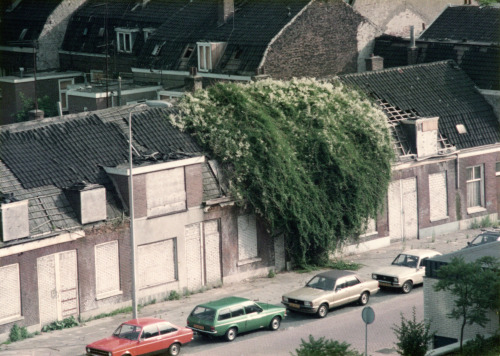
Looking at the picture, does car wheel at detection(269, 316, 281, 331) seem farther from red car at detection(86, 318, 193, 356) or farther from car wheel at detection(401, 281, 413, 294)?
car wheel at detection(401, 281, 413, 294)

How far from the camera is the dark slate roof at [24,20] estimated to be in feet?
221

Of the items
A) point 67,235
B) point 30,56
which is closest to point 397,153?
point 67,235

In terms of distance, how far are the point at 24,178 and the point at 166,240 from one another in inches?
225

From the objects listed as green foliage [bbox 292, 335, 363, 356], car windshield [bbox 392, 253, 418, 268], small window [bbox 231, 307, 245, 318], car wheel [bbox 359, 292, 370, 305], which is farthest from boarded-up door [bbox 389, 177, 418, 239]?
Answer: green foliage [bbox 292, 335, 363, 356]

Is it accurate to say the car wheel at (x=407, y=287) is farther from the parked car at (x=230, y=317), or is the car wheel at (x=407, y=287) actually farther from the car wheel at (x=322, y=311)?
the parked car at (x=230, y=317)

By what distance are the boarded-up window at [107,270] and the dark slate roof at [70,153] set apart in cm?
112

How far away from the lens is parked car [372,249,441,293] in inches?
1484

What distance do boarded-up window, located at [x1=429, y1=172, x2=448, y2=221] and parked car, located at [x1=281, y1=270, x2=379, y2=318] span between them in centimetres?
1061

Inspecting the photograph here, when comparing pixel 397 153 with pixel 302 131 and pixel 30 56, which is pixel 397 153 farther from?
pixel 30 56

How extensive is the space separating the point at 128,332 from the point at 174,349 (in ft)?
5.19

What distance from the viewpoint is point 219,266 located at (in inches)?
1532

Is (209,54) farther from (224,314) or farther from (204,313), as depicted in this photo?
(224,314)

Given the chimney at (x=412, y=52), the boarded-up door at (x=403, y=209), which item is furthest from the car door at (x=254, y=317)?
the chimney at (x=412, y=52)

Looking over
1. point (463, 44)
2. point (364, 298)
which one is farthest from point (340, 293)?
point (463, 44)
